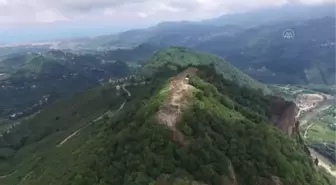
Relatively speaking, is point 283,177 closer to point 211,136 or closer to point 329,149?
point 211,136

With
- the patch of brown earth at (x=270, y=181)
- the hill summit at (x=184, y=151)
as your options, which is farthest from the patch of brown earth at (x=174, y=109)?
the patch of brown earth at (x=270, y=181)

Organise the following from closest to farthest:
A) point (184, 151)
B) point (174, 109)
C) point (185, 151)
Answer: point (184, 151) < point (185, 151) < point (174, 109)

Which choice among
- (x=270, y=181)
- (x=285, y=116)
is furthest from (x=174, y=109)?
(x=285, y=116)

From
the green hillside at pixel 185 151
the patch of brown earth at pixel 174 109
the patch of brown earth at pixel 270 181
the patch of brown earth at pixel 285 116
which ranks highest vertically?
the patch of brown earth at pixel 174 109

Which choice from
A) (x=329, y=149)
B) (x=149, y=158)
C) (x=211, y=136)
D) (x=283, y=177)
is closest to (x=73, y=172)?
(x=149, y=158)

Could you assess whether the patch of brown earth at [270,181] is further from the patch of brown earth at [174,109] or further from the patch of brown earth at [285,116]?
the patch of brown earth at [285,116]

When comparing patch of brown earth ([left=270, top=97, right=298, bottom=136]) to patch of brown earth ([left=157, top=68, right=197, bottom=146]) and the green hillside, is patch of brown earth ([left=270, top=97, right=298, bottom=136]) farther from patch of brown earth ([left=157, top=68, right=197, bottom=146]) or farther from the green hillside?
patch of brown earth ([left=157, top=68, right=197, bottom=146])

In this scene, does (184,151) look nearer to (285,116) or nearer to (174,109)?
(174,109)

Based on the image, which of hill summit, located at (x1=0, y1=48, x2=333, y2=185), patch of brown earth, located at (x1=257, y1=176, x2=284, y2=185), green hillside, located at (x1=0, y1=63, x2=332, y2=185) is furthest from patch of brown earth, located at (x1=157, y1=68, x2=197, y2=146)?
patch of brown earth, located at (x1=257, y1=176, x2=284, y2=185)
